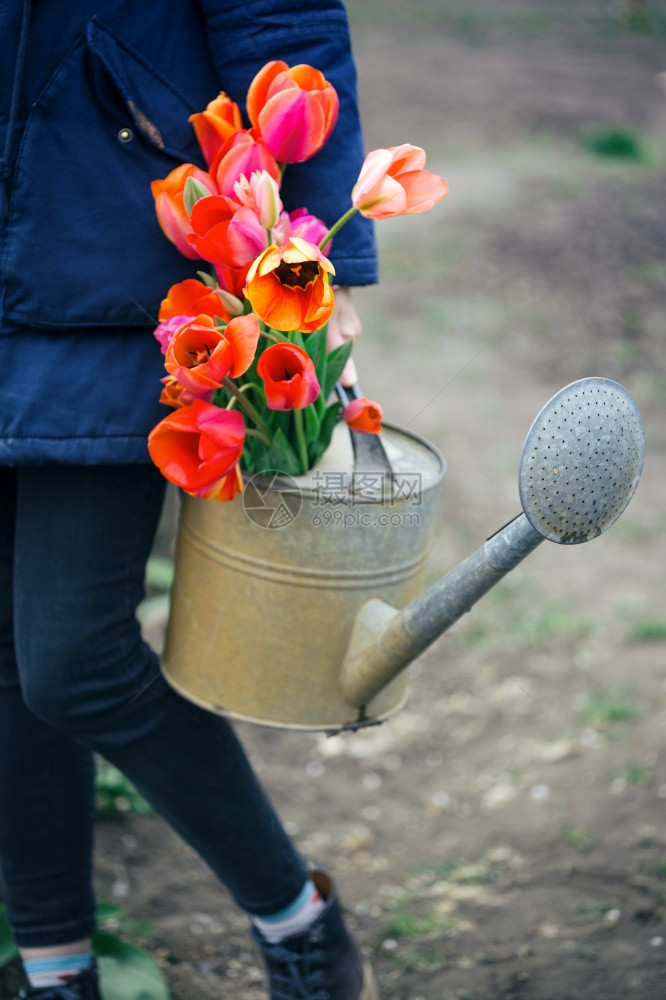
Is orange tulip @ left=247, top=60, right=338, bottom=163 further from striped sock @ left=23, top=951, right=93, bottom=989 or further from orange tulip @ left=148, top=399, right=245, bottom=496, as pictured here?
striped sock @ left=23, top=951, right=93, bottom=989

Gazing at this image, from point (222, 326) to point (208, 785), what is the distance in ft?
1.93

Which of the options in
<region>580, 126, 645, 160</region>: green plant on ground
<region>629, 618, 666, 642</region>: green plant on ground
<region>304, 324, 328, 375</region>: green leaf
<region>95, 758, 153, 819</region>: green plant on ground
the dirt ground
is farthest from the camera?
<region>580, 126, 645, 160</region>: green plant on ground

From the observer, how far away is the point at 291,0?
3.89ft

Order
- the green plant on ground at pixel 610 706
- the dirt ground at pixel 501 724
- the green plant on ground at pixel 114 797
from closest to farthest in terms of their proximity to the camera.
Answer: the dirt ground at pixel 501 724 → the green plant on ground at pixel 114 797 → the green plant on ground at pixel 610 706

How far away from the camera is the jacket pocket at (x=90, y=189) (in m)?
1.13

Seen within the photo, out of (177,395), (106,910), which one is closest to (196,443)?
(177,395)

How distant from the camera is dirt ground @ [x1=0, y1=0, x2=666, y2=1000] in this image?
65.7 inches

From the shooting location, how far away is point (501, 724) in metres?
2.37

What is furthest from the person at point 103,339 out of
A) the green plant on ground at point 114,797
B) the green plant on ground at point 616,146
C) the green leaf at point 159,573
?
the green plant on ground at point 616,146

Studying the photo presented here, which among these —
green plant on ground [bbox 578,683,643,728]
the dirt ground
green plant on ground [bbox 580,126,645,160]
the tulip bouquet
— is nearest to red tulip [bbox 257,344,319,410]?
the tulip bouquet

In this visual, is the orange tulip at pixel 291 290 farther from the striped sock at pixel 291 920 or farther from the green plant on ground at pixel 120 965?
the green plant on ground at pixel 120 965

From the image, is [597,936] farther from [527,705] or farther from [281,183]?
[281,183]

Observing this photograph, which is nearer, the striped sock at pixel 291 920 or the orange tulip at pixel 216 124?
the orange tulip at pixel 216 124

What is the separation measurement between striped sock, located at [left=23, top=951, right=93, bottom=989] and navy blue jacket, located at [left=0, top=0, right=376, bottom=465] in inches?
27.8
